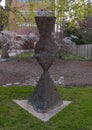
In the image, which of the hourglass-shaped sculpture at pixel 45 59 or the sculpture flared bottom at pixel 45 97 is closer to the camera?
the sculpture flared bottom at pixel 45 97

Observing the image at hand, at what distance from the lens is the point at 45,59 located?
7348 millimetres

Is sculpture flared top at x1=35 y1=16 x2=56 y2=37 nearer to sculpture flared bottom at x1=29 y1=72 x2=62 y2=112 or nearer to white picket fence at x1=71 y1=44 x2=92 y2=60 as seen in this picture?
sculpture flared bottom at x1=29 y1=72 x2=62 y2=112

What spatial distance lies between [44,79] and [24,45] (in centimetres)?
1934

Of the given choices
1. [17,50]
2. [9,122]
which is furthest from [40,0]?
[17,50]

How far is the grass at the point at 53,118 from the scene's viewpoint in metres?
6.21

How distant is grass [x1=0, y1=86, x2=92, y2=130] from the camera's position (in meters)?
6.21

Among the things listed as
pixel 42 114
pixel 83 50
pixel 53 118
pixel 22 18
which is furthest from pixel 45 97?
pixel 83 50

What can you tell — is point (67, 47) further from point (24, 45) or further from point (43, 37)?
point (43, 37)

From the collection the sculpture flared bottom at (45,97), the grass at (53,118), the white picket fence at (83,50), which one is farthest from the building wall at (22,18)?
the white picket fence at (83,50)

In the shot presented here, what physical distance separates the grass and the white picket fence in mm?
14593

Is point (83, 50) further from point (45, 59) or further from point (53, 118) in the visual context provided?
point (53, 118)

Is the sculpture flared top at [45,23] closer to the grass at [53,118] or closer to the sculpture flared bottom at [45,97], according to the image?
the sculpture flared bottom at [45,97]

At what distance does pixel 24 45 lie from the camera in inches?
1048

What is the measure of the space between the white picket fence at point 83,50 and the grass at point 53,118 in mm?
14593
